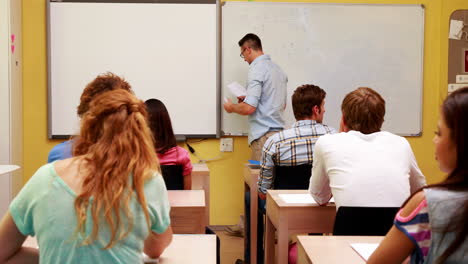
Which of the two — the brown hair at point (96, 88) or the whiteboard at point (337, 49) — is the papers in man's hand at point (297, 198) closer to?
the brown hair at point (96, 88)

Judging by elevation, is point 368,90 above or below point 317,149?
above

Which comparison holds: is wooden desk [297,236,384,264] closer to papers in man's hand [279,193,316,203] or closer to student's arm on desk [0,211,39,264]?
papers in man's hand [279,193,316,203]

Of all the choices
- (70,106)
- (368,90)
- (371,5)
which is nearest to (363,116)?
(368,90)

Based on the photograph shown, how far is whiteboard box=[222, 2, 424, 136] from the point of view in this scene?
4863 mm

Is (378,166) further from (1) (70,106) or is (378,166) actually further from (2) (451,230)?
(1) (70,106)

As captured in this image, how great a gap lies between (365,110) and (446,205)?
3.96 feet

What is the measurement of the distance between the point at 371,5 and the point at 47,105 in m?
3.22

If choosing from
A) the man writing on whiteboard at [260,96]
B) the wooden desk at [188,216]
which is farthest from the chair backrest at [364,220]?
the man writing on whiteboard at [260,96]

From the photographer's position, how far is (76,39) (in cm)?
476

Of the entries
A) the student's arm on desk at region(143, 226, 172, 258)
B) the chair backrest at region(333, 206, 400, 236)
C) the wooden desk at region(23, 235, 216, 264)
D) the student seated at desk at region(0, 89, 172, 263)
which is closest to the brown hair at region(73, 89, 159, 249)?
the student seated at desk at region(0, 89, 172, 263)

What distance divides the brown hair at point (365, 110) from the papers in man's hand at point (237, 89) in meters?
2.44

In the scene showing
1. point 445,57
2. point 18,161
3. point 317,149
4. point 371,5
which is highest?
point 371,5

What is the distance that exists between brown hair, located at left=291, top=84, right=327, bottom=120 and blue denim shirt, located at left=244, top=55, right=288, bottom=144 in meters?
1.38

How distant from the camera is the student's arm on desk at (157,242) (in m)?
1.46
